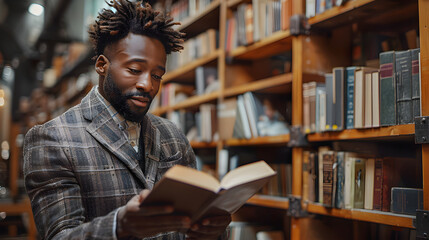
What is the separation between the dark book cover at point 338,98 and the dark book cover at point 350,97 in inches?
0.7

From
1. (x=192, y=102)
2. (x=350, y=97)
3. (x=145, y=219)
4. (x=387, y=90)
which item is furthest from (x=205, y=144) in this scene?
(x=145, y=219)

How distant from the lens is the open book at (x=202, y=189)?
0.87m

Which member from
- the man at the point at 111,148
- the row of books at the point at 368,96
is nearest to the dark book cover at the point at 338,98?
the row of books at the point at 368,96

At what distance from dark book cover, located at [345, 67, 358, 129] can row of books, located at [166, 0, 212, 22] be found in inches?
57.4

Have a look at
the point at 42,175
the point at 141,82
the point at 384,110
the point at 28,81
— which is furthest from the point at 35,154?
the point at 28,81

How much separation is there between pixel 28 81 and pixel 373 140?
928 cm

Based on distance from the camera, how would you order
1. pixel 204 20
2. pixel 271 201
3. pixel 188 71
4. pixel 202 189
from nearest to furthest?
pixel 202 189
pixel 271 201
pixel 204 20
pixel 188 71

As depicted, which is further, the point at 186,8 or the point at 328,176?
the point at 186,8

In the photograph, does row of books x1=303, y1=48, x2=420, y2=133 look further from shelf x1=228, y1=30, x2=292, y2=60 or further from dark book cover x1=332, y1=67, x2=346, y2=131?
shelf x1=228, y1=30, x2=292, y2=60

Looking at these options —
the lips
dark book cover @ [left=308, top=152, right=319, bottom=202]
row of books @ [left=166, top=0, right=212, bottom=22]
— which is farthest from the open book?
row of books @ [left=166, top=0, right=212, bottom=22]

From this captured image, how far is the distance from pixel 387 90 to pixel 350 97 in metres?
0.17

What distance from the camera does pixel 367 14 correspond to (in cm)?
183

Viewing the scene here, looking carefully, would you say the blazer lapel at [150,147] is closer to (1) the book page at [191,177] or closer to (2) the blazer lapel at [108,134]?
(2) the blazer lapel at [108,134]

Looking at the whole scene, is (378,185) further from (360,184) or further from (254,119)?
(254,119)
